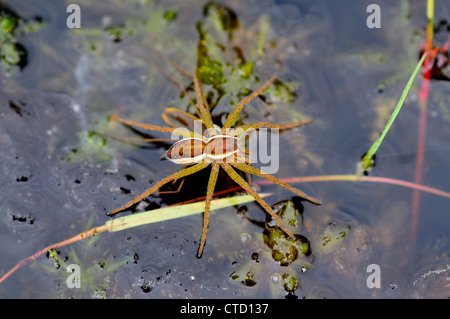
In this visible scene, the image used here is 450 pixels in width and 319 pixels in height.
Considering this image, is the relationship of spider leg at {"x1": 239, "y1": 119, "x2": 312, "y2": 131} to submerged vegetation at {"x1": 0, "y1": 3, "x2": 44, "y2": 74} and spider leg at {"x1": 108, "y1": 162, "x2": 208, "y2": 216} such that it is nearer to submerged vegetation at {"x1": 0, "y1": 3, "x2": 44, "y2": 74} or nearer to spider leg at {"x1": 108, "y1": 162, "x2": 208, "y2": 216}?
spider leg at {"x1": 108, "y1": 162, "x2": 208, "y2": 216}

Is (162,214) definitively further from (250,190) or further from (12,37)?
(12,37)

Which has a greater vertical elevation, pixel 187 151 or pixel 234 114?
pixel 234 114

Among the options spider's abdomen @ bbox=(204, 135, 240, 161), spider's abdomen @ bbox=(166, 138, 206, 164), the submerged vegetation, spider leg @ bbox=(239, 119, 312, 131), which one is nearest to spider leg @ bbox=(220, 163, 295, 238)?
spider's abdomen @ bbox=(204, 135, 240, 161)

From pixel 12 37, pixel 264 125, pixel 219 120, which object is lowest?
pixel 264 125

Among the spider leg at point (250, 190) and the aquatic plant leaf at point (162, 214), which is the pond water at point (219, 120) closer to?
the aquatic plant leaf at point (162, 214)

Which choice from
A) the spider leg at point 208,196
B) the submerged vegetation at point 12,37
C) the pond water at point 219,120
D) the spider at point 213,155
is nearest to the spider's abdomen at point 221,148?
the spider at point 213,155

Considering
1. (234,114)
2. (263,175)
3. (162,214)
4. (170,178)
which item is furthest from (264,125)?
(162,214)
